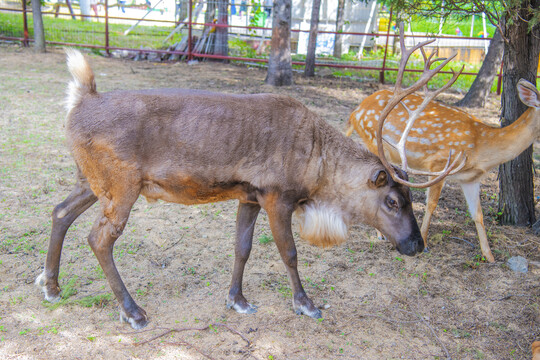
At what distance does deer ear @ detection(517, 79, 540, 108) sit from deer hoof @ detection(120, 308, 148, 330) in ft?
12.4

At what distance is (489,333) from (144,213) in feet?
11.0

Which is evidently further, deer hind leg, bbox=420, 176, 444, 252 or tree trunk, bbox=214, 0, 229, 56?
tree trunk, bbox=214, 0, 229, 56

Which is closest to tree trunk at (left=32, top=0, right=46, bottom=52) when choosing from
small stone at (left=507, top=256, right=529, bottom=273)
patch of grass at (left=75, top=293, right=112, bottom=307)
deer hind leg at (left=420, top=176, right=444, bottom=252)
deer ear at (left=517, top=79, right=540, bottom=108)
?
patch of grass at (left=75, top=293, right=112, bottom=307)

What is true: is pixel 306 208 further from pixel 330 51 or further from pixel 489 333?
pixel 330 51

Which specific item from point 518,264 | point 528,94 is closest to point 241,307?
point 518,264

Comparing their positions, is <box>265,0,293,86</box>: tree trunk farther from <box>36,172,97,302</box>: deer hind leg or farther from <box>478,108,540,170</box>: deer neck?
<box>36,172,97,302</box>: deer hind leg

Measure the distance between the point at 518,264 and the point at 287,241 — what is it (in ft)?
7.59

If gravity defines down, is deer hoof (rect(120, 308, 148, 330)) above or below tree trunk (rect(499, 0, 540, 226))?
below

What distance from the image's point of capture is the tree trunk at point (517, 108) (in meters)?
4.77

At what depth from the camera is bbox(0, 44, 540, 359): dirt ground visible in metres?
3.27

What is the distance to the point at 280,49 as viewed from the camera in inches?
435

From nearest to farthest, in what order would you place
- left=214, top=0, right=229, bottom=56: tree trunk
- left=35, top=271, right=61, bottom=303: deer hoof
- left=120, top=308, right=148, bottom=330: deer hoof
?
left=120, top=308, right=148, bottom=330: deer hoof < left=35, top=271, right=61, bottom=303: deer hoof < left=214, top=0, right=229, bottom=56: tree trunk

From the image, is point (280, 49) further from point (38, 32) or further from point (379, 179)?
point (379, 179)

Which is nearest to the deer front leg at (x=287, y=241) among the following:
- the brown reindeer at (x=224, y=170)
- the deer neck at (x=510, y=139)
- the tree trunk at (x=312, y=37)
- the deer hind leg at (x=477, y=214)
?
the brown reindeer at (x=224, y=170)
